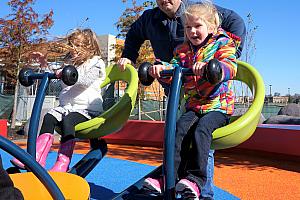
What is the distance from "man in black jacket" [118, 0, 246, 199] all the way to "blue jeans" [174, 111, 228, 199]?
527 mm

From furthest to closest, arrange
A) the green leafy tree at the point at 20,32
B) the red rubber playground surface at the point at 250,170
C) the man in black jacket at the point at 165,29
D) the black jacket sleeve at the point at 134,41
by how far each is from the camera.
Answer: the green leafy tree at the point at 20,32, the red rubber playground surface at the point at 250,170, the black jacket sleeve at the point at 134,41, the man in black jacket at the point at 165,29

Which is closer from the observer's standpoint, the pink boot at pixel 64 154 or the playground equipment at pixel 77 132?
the playground equipment at pixel 77 132

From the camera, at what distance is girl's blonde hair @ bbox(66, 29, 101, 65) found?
Result: 322 centimetres

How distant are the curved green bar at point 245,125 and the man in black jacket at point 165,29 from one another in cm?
29

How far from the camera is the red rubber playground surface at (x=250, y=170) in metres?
4.05

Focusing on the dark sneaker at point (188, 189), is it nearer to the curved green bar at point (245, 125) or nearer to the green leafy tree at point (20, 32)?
the curved green bar at point (245, 125)

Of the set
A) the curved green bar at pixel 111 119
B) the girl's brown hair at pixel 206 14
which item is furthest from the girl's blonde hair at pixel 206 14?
the curved green bar at pixel 111 119

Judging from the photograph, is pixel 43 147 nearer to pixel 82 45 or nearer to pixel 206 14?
pixel 82 45

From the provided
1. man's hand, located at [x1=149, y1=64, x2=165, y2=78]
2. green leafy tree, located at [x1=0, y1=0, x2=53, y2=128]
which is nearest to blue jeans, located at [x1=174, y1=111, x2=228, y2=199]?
man's hand, located at [x1=149, y1=64, x2=165, y2=78]

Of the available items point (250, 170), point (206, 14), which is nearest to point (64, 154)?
point (206, 14)

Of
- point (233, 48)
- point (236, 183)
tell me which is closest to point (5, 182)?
point (233, 48)

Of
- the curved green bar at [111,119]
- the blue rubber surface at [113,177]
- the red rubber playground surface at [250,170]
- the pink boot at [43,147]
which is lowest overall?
the red rubber playground surface at [250,170]

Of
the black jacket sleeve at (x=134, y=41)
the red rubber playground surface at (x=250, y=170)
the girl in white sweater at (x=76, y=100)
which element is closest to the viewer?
the girl in white sweater at (x=76, y=100)

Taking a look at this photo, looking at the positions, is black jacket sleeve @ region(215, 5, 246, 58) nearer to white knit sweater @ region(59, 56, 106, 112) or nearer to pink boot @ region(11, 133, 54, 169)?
white knit sweater @ region(59, 56, 106, 112)
